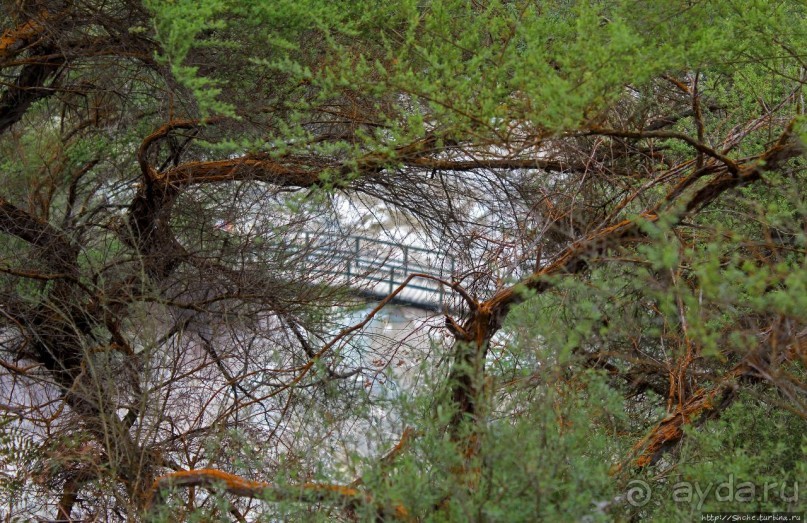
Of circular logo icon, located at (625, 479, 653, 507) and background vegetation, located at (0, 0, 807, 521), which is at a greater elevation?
background vegetation, located at (0, 0, 807, 521)

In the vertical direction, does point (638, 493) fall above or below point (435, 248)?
below

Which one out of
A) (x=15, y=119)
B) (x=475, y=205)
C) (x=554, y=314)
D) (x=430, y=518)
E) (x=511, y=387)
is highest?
(x=15, y=119)

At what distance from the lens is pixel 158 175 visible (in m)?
5.26

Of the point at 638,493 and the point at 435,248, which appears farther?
the point at 435,248

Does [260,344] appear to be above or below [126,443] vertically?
above

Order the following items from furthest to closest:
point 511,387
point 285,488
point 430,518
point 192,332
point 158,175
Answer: point 192,332 → point 158,175 → point 511,387 → point 285,488 → point 430,518

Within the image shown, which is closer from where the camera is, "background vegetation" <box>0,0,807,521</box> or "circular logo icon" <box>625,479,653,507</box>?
"background vegetation" <box>0,0,807,521</box>

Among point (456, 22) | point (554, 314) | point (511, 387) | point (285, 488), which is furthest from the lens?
point (456, 22)

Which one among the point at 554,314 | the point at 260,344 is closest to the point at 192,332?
the point at 260,344

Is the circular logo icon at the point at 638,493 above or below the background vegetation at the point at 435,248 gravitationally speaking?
below

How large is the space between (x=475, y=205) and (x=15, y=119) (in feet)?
11.3

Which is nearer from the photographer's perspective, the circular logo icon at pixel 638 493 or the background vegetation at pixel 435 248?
the background vegetation at pixel 435 248

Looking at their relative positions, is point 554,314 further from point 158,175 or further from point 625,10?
point 158,175

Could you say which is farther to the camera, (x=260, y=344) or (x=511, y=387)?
(x=260, y=344)
